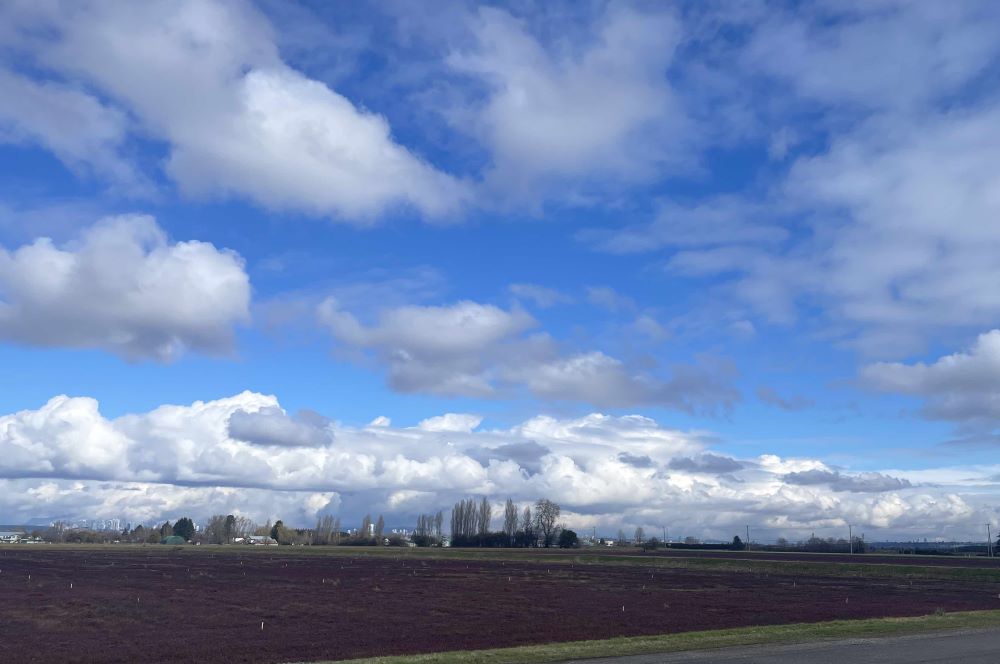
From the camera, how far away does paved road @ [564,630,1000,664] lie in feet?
65.2

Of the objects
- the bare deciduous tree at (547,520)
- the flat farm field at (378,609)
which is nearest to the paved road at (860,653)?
the flat farm field at (378,609)

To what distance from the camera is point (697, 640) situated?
2452cm

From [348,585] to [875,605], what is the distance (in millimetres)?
31661

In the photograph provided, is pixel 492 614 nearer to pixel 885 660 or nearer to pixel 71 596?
pixel 885 660

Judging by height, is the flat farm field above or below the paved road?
below

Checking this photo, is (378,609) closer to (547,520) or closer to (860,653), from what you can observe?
(860,653)

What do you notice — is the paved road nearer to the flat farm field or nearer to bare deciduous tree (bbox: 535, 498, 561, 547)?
the flat farm field

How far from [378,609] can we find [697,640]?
17719mm

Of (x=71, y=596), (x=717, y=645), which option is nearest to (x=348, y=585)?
(x=71, y=596)

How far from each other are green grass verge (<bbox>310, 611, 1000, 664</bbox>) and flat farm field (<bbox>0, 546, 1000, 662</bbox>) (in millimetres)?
2332

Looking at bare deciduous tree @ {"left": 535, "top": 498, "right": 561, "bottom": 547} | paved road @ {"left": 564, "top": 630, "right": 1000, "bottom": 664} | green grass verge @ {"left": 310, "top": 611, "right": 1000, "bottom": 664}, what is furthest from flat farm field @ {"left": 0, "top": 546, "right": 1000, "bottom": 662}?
bare deciduous tree @ {"left": 535, "top": 498, "right": 561, "bottom": 547}

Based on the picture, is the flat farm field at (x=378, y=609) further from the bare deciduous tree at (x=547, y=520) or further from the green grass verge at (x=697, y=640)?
the bare deciduous tree at (x=547, y=520)

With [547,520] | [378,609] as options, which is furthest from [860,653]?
[547,520]

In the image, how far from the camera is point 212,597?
1735 inches
